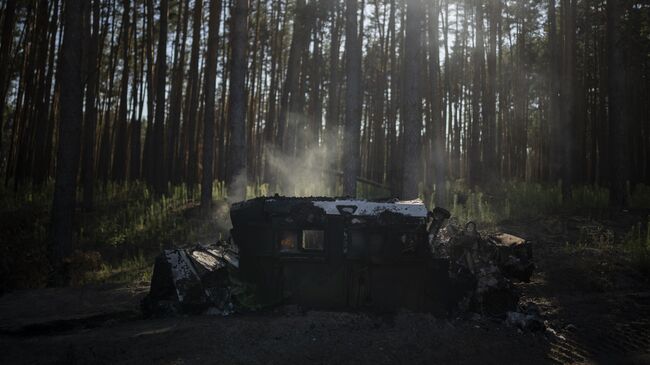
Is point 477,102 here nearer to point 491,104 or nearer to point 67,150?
point 491,104

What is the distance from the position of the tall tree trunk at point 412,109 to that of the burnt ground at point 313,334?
474 cm

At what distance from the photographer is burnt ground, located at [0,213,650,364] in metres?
4.72

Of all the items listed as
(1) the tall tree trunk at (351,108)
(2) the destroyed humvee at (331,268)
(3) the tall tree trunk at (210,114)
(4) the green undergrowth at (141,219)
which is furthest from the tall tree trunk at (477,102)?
(2) the destroyed humvee at (331,268)

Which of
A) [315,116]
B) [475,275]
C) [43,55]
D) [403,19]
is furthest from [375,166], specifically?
[475,275]

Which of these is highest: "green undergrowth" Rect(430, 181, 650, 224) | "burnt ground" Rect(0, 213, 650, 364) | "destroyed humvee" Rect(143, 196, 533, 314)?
"green undergrowth" Rect(430, 181, 650, 224)

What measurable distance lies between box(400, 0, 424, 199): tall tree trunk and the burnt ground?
15.5 feet

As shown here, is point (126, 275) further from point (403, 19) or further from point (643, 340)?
point (403, 19)

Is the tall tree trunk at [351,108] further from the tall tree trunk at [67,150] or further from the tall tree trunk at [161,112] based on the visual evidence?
the tall tree trunk at [161,112]

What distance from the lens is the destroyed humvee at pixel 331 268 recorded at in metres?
6.04

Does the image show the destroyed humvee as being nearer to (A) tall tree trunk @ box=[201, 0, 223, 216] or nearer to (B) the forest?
(B) the forest

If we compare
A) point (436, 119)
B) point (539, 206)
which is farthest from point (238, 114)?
point (539, 206)

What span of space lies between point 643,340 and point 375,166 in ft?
69.5

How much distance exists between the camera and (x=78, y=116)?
33.9 feet

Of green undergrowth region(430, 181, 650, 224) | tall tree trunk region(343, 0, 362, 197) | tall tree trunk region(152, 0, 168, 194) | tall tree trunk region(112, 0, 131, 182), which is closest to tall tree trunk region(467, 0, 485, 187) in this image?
green undergrowth region(430, 181, 650, 224)
